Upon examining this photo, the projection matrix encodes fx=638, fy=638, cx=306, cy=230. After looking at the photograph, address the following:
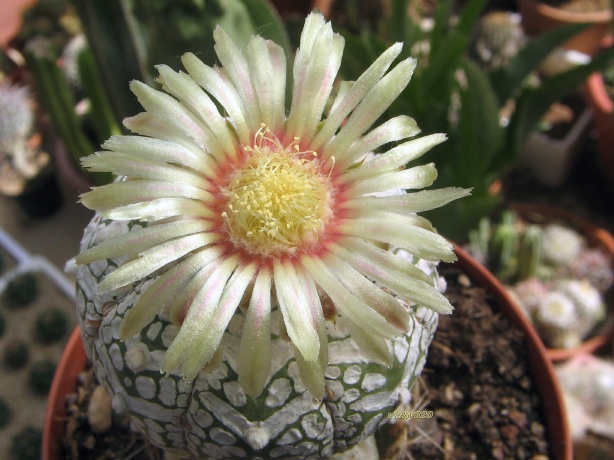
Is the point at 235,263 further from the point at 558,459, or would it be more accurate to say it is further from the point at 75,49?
the point at 75,49

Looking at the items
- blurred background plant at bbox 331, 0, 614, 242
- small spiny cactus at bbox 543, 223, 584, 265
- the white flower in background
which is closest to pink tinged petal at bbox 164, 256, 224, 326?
the white flower in background

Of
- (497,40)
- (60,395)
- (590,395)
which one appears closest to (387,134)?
(60,395)

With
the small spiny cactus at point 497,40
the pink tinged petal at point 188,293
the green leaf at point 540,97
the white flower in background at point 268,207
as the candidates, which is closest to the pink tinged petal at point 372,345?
the white flower in background at point 268,207

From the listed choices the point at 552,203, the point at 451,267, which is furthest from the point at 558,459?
the point at 552,203

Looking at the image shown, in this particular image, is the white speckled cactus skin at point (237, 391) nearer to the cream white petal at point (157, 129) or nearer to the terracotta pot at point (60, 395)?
the cream white petal at point (157, 129)

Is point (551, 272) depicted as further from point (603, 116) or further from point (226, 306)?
point (226, 306)

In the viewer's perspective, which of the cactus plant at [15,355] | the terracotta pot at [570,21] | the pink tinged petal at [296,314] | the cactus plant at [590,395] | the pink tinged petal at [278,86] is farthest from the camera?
the terracotta pot at [570,21]

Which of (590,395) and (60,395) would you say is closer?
(60,395)
